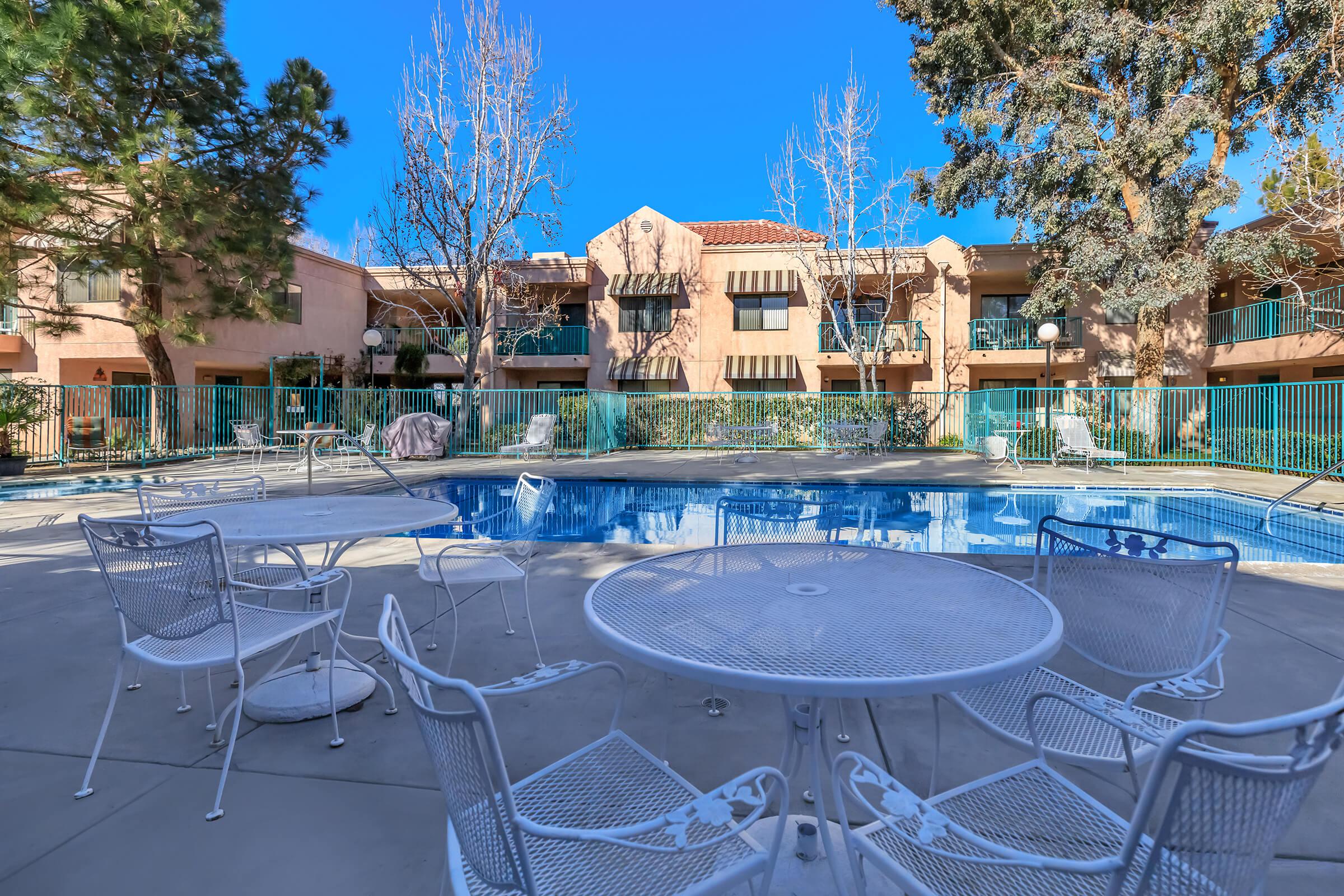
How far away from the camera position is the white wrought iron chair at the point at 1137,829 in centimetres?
96

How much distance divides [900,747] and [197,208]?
53.7ft

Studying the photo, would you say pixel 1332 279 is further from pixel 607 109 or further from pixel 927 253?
pixel 607 109

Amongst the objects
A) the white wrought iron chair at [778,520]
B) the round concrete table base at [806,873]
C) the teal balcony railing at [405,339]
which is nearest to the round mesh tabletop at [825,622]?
the round concrete table base at [806,873]

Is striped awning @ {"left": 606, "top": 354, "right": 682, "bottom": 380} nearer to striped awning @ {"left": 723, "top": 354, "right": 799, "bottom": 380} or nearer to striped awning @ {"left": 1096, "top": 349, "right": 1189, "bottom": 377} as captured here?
striped awning @ {"left": 723, "top": 354, "right": 799, "bottom": 380}

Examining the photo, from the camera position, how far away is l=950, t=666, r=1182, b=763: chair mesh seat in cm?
176

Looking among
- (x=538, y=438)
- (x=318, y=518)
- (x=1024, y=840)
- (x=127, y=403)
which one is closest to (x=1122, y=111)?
(x=538, y=438)

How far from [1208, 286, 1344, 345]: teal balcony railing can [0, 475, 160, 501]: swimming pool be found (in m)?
21.5

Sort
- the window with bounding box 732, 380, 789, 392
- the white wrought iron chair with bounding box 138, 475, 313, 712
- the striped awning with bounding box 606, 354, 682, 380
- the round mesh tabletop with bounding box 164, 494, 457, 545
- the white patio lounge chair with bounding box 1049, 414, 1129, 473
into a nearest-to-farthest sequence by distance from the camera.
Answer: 1. the round mesh tabletop with bounding box 164, 494, 457, 545
2. the white wrought iron chair with bounding box 138, 475, 313, 712
3. the white patio lounge chair with bounding box 1049, 414, 1129, 473
4. the striped awning with bounding box 606, 354, 682, 380
5. the window with bounding box 732, 380, 789, 392

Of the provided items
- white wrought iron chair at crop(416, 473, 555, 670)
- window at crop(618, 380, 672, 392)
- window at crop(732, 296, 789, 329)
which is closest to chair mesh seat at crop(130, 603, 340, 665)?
white wrought iron chair at crop(416, 473, 555, 670)

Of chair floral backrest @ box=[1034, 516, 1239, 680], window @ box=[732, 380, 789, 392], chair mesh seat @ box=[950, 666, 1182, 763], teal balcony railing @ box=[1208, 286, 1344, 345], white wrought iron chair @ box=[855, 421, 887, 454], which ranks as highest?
teal balcony railing @ box=[1208, 286, 1344, 345]

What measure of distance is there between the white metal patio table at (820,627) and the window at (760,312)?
19.5 meters

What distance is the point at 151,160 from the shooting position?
14.2 meters

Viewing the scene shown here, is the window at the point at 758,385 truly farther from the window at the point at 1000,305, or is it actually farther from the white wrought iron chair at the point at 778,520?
the white wrought iron chair at the point at 778,520

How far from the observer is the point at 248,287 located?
15336 mm
